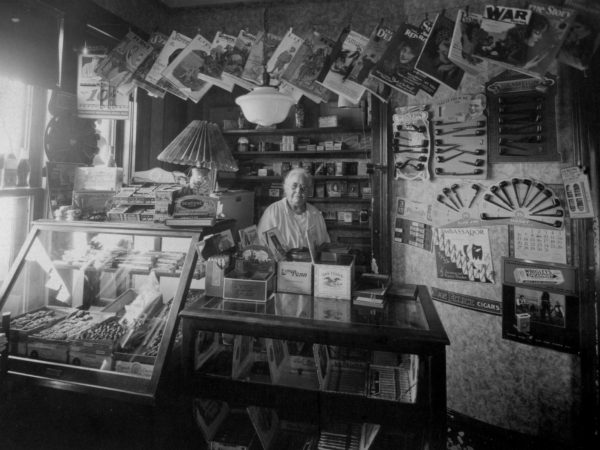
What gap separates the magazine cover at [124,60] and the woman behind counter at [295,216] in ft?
5.46

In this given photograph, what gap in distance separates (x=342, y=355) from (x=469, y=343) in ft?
5.25

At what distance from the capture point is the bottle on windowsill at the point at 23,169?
2.52 m

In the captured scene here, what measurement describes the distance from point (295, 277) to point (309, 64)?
5.27ft

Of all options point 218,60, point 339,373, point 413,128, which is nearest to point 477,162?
point 413,128

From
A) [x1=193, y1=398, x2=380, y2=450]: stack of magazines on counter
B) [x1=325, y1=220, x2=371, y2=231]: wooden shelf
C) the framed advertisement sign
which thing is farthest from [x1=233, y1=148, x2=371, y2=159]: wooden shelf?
[x1=193, y1=398, x2=380, y2=450]: stack of magazines on counter

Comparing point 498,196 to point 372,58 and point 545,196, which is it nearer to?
point 545,196

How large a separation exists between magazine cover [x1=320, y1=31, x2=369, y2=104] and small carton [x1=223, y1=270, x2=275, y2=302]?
144 centimetres

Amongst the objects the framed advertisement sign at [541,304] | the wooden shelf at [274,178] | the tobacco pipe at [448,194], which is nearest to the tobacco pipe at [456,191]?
the tobacco pipe at [448,194]

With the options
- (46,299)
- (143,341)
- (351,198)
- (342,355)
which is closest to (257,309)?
(342,355)

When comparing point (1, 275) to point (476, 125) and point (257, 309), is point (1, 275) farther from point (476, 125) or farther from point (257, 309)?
point (476, 125)

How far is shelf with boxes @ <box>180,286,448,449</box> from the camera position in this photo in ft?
4.64

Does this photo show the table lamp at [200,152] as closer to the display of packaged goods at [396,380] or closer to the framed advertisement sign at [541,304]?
the display of packaged goods at [396,380]

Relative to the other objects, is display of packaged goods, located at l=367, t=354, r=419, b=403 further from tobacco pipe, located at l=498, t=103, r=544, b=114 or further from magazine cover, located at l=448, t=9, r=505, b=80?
tobacco pipe, located at l=498, t=103, r=544, b=114

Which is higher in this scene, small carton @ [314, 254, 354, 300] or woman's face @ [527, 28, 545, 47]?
woman's face @ [527, 28, 545, 47]
